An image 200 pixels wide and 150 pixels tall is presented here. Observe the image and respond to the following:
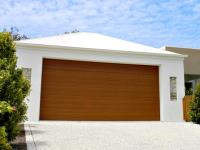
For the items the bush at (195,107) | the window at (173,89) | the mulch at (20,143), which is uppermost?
the window at (173,89)

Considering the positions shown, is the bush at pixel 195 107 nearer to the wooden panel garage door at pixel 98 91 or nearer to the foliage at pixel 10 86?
the wooden panel garage door at pixel 98 91

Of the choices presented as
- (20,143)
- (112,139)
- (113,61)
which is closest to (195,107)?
(113,61)

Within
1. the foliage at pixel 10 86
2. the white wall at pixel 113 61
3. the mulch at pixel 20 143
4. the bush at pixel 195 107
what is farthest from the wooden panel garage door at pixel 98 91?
the foliage at pixel 10 86

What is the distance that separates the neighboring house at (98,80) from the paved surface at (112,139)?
356cm

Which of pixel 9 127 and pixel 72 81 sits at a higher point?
pixel 72 81

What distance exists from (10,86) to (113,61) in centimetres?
800

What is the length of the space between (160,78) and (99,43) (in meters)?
3.42

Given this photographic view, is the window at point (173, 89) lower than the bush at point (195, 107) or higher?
higher

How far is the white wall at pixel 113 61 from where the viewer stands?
1387 cm

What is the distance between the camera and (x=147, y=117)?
50.4 feet

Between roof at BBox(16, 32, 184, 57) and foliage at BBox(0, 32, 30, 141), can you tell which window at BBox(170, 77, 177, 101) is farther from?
foliage at BBox(0, 32, 30, 141)

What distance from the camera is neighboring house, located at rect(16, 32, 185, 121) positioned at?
46.4 ft

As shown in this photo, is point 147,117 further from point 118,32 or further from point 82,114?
point 118,32

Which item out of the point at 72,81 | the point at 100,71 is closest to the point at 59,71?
the point at 72,81
